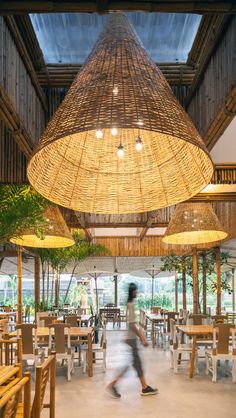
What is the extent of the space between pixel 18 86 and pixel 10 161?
5.98 ft

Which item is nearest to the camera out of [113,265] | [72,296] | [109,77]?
[109,77]

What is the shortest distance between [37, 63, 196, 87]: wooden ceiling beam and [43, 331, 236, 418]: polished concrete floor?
4024mm

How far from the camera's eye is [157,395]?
7707 mm

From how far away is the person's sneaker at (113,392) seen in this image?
24.9 feet

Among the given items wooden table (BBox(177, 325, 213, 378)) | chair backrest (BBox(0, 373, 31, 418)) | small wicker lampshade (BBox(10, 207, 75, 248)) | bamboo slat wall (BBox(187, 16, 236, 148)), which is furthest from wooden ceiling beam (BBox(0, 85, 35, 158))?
wooden table (BBox(177, 325, 213, 378))

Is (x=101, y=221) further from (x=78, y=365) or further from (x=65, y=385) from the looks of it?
(x=65, y=385)

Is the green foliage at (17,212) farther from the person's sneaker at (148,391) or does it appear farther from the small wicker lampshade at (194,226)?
the person's sneaker at (148,391)

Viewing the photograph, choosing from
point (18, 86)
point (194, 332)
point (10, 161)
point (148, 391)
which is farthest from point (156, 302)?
point (18, 86)

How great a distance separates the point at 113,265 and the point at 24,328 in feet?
47.9

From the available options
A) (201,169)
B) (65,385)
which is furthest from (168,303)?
(201,169)

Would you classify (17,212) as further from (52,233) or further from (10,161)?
(52,233)

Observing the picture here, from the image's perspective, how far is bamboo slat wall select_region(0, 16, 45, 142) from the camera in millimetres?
4285

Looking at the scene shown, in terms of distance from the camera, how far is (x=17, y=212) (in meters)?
5.98

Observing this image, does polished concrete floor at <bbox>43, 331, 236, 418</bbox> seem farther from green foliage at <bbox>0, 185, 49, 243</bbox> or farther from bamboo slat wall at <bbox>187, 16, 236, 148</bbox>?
bamboo slat wall at <bbox>187, 16, 236, 148</bbox>
